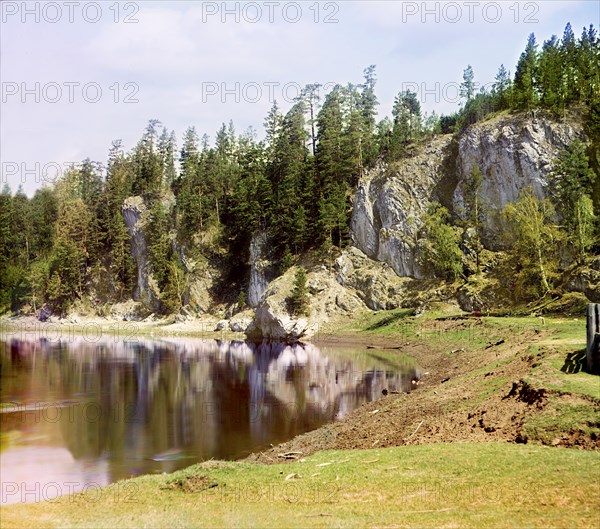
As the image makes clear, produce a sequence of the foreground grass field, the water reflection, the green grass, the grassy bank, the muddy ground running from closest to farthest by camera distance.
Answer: the foreground grass field
the grassy bank
the green grass
the muddy ground
the water reflection

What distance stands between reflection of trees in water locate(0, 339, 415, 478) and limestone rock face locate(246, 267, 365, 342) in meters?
9.97

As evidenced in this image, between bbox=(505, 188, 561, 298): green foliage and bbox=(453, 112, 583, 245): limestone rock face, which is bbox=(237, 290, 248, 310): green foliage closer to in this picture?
bbox=(453, 112, 583, 245): limestone rock face

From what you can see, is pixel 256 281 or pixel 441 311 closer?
pixel 441 311

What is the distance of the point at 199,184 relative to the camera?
4902 inches

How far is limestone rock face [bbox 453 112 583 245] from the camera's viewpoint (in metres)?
79.9

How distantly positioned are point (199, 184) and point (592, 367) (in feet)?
362

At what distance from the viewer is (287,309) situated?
82938 mm

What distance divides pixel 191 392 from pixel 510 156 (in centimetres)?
6517

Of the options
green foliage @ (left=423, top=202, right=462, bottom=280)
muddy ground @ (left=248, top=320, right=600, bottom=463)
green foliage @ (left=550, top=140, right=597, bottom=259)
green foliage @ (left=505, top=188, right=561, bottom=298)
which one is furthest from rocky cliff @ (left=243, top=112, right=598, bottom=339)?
muddy ground @ (left=248, top=320, right=600, bottom=463)

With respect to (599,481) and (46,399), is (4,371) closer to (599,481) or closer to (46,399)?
(46,399)

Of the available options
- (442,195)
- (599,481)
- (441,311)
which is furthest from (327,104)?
(599,481)

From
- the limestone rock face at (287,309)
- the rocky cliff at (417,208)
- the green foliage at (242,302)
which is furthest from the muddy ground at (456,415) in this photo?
the green foliage at (242,302)

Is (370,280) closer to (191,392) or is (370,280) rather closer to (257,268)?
(257,268)

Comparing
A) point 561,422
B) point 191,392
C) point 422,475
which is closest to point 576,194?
point 191,392
